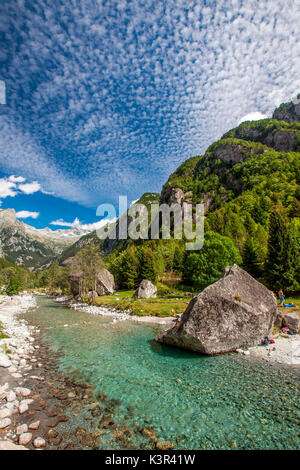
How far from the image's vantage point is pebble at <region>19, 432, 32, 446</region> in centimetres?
778

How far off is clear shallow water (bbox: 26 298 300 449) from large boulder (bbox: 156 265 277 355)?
1058mm

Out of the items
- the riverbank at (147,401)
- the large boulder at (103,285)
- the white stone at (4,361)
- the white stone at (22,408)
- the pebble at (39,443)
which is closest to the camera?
the pebble at (39,443)

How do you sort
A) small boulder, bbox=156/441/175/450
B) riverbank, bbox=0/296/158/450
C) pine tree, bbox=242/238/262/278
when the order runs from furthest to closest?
pine tree, bbox=242/238/262/278 < riverbank, bbox=0/296/158/450 < small boulder, bbox=156/441/175/450

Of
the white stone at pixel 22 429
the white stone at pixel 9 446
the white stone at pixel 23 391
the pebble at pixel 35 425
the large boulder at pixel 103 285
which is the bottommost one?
the large boulder at pixel 103 285

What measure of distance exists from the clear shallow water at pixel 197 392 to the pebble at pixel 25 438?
12.2ft

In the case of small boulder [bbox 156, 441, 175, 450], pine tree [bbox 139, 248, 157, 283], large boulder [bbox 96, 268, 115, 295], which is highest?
pine tree [bbox 139, 248, 157, 283]

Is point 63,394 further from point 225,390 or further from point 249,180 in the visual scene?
point 249,180

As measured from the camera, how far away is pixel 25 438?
7969 millimetres

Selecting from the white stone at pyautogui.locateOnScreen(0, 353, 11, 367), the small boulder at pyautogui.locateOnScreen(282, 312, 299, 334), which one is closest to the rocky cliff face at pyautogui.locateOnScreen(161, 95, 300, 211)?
the small boulder at pyautogui.locateOnScreen(282, 312, 299, 334)

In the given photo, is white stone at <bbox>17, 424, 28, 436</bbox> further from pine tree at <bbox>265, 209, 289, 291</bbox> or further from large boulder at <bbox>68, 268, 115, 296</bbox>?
large boulder at <bbox>68, 268, 115, 296</bbox>

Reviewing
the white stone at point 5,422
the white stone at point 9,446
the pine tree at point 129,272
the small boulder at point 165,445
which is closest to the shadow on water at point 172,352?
the small boulder at point 165,445

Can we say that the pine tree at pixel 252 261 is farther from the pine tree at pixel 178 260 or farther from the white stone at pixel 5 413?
the white stone at pixel 5 413

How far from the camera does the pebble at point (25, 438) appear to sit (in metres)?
7.78
